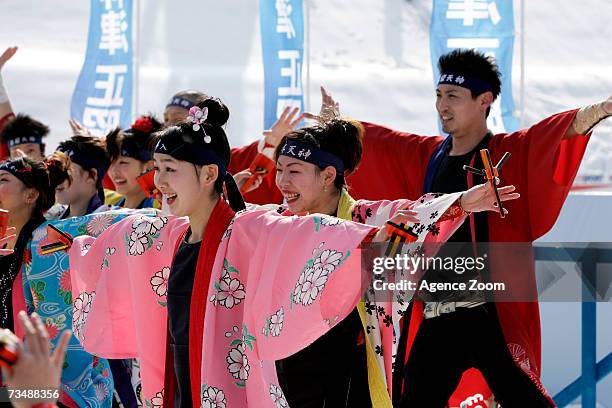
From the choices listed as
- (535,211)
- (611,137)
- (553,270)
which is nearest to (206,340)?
(535,211)

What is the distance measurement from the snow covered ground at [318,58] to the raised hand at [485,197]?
764cm

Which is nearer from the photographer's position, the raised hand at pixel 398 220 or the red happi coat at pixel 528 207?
the raised hand at pixel 398 220

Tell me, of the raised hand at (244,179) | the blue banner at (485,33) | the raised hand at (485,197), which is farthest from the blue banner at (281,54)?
the raised hand at (485,197)

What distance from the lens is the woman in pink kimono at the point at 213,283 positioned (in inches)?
105

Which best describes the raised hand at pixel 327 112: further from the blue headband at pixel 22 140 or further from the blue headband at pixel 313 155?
the blue headband at pixel 22 140

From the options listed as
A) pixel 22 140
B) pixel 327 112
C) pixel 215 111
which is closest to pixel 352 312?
pixel 215 111

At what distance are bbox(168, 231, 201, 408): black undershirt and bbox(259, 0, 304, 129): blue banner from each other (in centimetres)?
387

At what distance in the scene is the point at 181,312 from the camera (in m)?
2.88

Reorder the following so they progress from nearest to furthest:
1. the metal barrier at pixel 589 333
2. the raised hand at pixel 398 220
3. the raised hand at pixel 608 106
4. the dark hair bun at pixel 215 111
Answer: the raised hand at pixel 398 220 < the dark hair bun at pixel 215 111 < the raised hand at pixel 608 106 < the metal barrier at pixel 589 333

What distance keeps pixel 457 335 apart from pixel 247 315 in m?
0.98

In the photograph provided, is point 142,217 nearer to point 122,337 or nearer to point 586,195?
point 122,337

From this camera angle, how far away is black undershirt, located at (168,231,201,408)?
2867mm

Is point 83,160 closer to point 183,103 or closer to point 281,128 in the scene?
point 183,103

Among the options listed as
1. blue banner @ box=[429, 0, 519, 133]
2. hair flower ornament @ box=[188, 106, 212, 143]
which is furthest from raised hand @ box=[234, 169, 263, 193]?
blue banner @ box=[429, 0, 519, 133]
